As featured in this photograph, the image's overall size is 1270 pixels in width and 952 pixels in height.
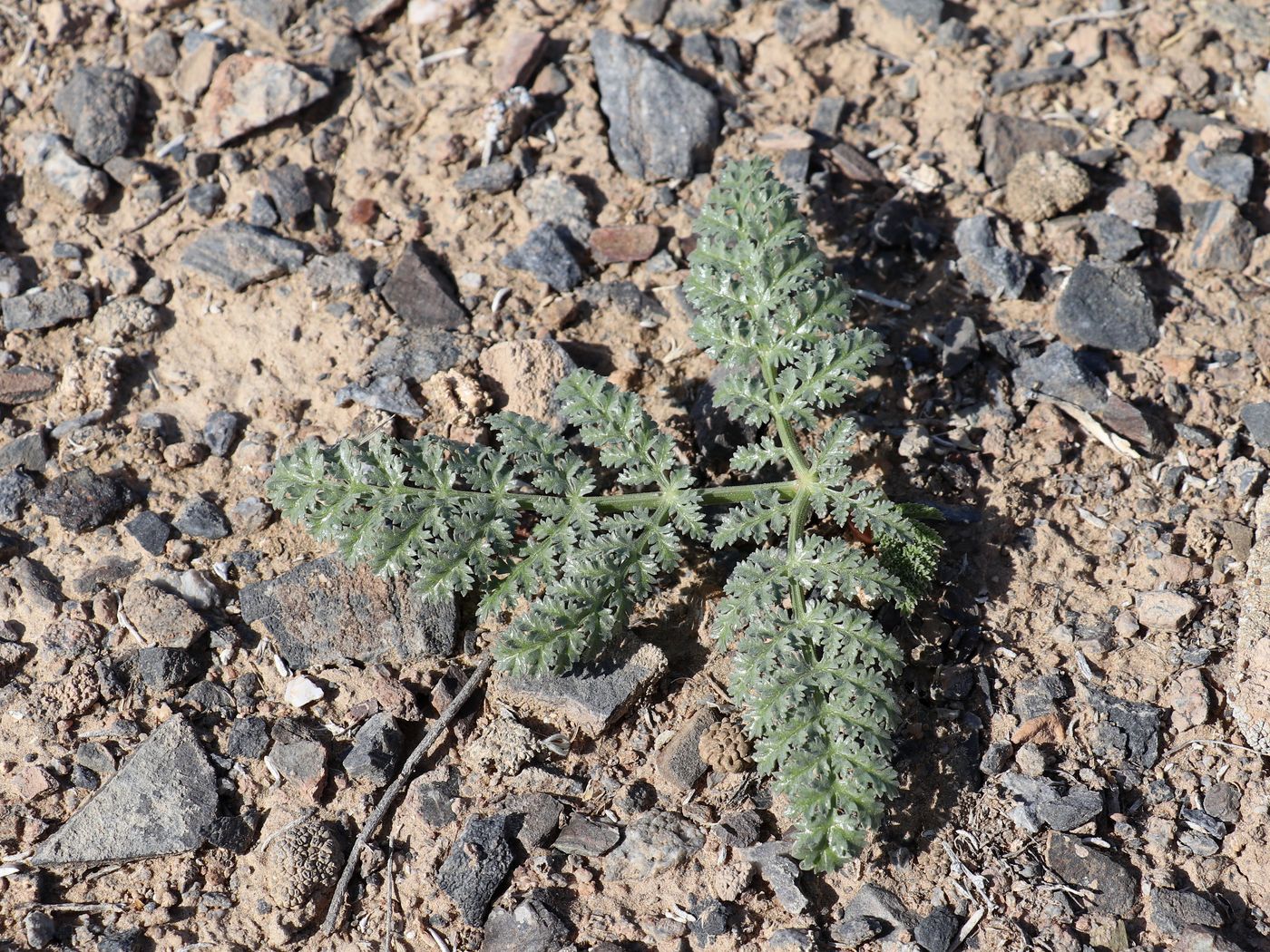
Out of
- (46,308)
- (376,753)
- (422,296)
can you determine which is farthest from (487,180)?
(376,753)

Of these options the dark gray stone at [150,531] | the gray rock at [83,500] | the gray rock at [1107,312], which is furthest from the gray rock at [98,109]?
the gray rock at [1107,312]

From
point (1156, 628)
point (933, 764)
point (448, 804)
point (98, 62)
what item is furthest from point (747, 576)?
point (98, 62)

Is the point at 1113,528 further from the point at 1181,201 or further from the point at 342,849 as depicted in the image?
the point at 342,849

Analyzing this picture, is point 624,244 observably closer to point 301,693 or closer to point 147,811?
point 301,693

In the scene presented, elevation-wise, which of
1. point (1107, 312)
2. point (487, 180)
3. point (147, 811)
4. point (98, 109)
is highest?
point (98, 109)

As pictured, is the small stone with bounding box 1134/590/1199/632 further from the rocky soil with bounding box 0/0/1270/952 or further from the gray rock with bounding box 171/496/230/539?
the gray rock with bounding box 171/496/230/539

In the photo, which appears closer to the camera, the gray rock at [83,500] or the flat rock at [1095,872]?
the flat rock at [1095,872]

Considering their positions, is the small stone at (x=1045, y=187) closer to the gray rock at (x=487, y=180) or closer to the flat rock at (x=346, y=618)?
the gray rock at (x=487, y=180)
